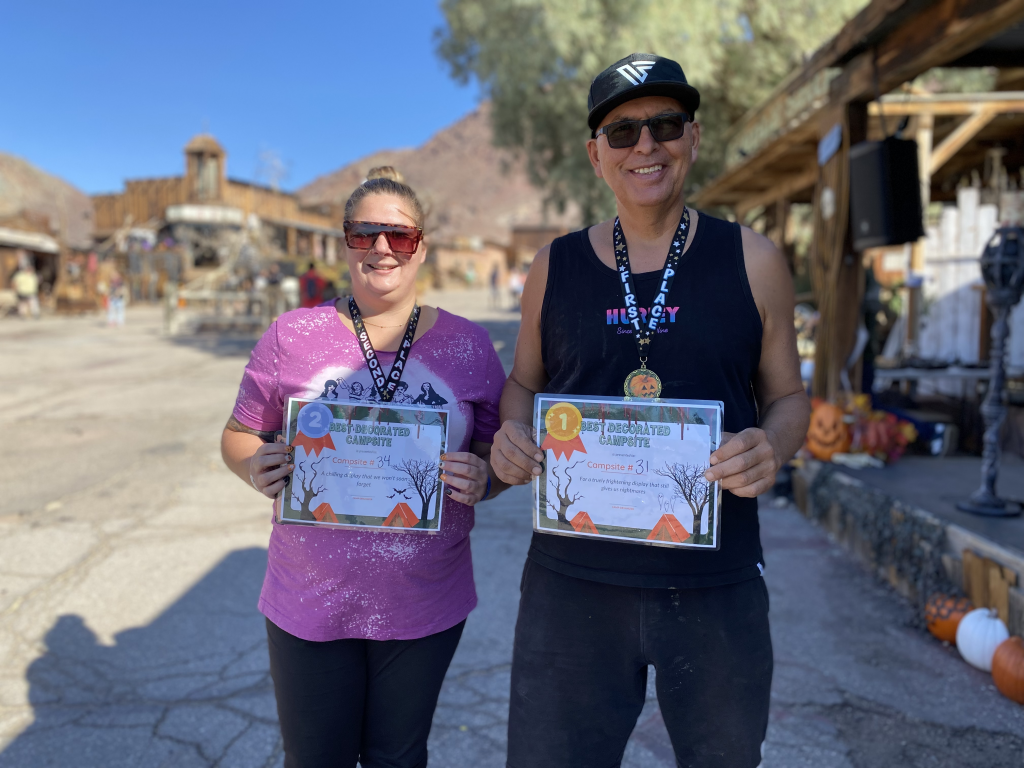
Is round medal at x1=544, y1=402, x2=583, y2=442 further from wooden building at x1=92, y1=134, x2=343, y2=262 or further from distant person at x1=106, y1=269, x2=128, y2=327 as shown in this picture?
wooden building at x1=92, y1=134, x2=343, y2=262

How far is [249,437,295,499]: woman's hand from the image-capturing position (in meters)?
1.66

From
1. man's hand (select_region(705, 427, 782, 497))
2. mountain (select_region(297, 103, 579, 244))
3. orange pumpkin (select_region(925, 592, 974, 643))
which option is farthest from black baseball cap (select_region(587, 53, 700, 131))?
mountain (select_region(297, 103, 579, 244))

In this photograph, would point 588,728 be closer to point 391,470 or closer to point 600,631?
point 600,631

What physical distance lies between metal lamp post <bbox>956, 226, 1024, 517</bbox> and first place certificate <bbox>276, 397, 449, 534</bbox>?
378cm

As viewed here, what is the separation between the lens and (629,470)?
1.51 metres

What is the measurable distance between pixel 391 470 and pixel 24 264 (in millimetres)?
29617

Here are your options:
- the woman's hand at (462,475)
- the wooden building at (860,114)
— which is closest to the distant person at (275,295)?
the wooden building at (860,114)

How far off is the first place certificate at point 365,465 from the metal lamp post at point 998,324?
3.78 metres

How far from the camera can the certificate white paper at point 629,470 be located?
1460 millimetres

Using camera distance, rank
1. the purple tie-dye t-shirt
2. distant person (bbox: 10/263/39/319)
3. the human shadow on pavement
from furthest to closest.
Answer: distant person (bbox: 10/263/39/319)
the human shadow on pavement
the purple tie-dye t-shirt

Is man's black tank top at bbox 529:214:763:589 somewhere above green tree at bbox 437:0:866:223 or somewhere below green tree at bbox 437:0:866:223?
below

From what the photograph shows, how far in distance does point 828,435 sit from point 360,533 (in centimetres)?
474

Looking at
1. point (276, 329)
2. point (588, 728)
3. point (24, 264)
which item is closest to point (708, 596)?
point (588, 728)

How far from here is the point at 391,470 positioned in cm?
167
